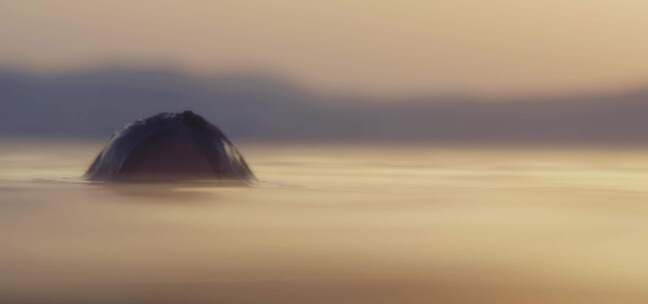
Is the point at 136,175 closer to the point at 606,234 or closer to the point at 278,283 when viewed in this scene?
the point at 606,234

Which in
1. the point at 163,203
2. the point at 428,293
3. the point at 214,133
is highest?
the point at 214,133

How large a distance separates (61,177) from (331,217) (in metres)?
9.12

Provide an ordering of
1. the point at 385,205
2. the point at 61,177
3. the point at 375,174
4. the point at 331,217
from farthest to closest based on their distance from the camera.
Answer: the point at 375,174, the point at 61,177, the point at 385,205, the point at 331,217

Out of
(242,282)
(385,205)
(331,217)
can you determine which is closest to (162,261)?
(242,282)

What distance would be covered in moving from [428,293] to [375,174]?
60.6ft

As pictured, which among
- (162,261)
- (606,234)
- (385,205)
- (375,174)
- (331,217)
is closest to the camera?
(162,261)

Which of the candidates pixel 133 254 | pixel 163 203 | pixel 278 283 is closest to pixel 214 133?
pixel 163 203

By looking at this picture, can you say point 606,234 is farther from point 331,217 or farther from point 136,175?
point 136,175

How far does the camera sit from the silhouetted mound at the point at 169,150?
54.2 ft

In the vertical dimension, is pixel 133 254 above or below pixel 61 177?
below

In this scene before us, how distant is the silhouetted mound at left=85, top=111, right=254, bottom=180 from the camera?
16531 mm

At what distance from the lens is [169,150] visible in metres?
16.8

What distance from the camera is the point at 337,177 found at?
2314cm

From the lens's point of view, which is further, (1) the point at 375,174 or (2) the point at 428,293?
(1) the point at 375,174
